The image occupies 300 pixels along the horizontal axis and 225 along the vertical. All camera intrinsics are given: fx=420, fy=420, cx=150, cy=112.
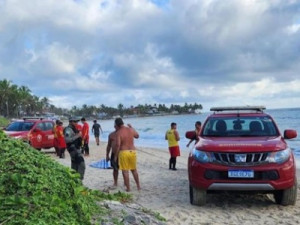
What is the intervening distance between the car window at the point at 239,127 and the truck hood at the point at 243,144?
1.49 ft

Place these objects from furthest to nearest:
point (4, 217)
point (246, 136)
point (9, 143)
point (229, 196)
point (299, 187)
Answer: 1. point (299, 187)
2. point (229, 196)
3. point (246, 136)
4. point (9, 143)
5. point (4, 217)

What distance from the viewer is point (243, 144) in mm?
7184

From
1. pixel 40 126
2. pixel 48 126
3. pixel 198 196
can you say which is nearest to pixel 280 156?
pixel 198 196

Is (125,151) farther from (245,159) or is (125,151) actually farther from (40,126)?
(40,126)

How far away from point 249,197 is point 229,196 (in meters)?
0.40

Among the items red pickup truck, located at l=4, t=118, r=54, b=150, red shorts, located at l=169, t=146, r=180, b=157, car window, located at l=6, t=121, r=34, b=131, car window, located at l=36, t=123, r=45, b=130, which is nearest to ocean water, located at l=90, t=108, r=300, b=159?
red shorts, located at l=169, t=146, r=180, b=157

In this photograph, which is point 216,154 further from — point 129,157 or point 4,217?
point 4,217

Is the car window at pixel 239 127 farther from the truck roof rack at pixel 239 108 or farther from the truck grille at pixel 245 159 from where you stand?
the truck grille at pixel 245 159

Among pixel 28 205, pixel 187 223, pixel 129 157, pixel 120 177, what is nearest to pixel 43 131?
pixel 120 177

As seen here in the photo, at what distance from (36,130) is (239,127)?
40.1 feet

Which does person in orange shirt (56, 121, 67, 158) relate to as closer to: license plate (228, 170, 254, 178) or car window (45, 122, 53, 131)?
car window (45, 122, 53, 131)

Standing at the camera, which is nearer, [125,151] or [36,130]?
[125,151]

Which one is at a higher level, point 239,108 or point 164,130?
point 239,108

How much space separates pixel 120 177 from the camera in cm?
1122
